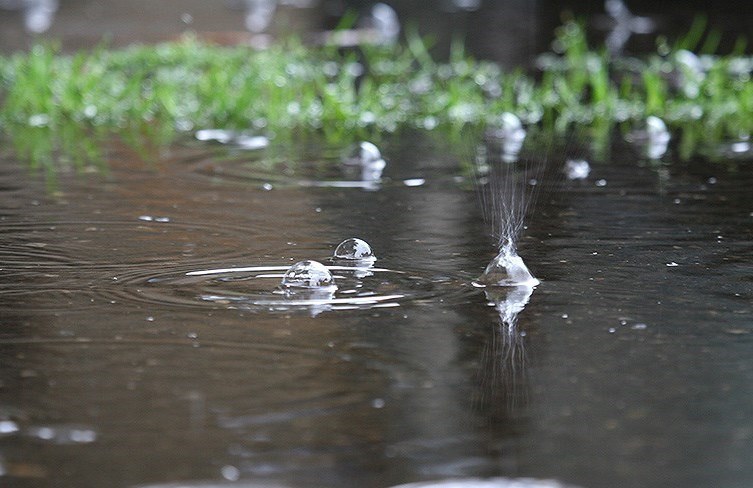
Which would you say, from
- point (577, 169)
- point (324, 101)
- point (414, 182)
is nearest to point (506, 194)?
point (414, 182)

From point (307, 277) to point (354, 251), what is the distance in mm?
363

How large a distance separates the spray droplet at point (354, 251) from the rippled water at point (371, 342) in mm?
64

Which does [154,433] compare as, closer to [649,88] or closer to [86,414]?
[86,414]

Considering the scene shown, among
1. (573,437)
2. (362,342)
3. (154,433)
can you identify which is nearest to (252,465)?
(154,433)

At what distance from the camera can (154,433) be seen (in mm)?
2340

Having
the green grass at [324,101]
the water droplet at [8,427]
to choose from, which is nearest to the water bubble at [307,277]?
the water droplet at [8,427]

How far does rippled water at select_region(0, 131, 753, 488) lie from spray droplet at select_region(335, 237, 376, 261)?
2.5 inches

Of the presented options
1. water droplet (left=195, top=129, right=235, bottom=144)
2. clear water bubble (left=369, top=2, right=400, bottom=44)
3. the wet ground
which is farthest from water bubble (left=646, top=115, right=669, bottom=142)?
clear water bubble (left=369, top=2, right=400, bottom=44)

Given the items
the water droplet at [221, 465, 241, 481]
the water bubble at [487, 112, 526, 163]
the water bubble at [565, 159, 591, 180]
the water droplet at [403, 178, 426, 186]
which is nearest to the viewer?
the water droplet at [221, 465, 241, 481]

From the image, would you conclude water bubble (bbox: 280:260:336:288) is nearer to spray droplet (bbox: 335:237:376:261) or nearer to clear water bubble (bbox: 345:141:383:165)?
spray droplet (bbox: 335:237:376:261)

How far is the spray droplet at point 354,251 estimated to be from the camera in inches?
147

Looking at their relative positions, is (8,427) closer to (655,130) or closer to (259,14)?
(655,130)

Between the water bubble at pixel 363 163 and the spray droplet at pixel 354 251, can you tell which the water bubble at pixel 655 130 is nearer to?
the water bubble at pixel 363 163

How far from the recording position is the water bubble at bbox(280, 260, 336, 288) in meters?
3.41
